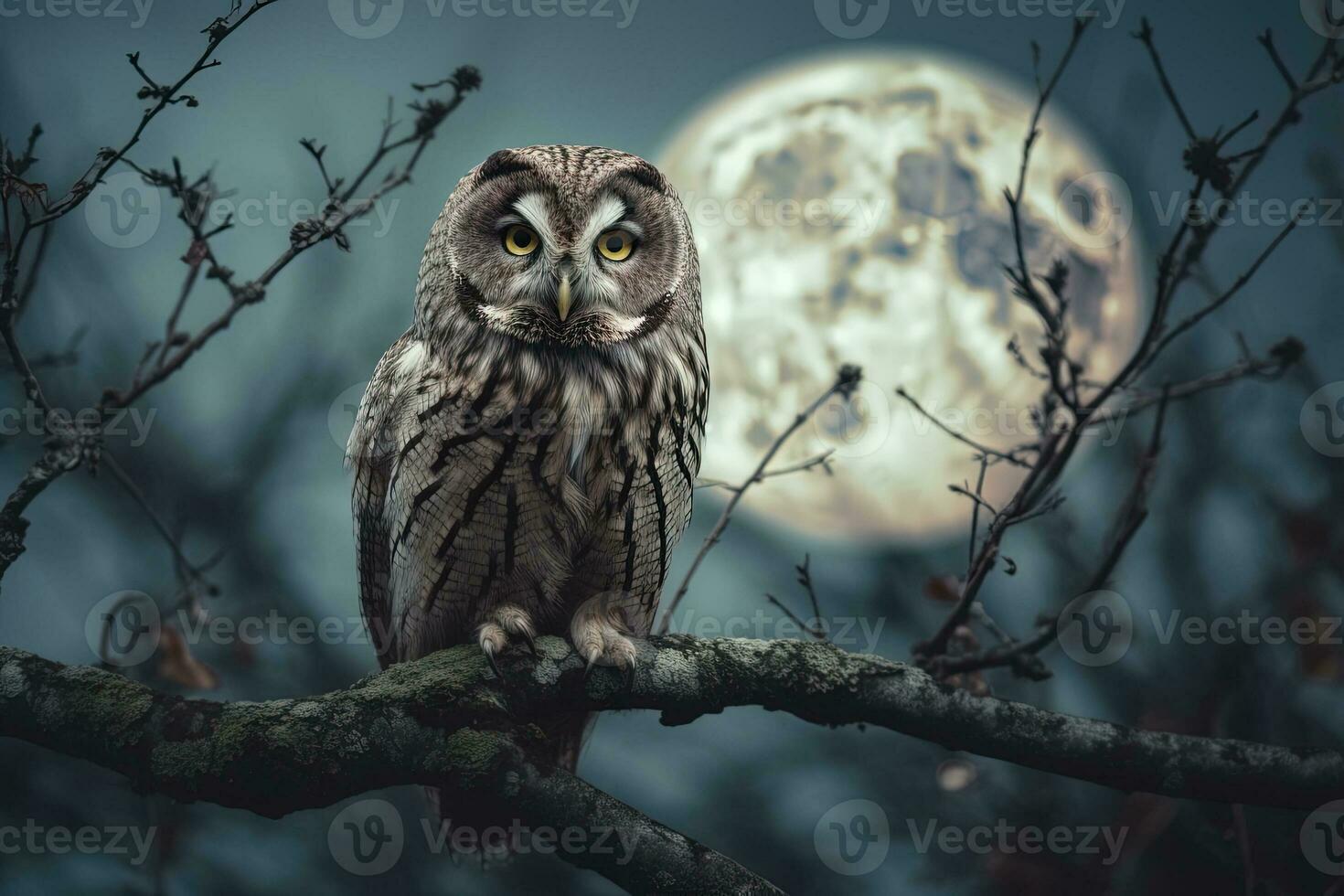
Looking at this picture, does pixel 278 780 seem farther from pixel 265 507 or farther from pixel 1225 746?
pixel 265 507

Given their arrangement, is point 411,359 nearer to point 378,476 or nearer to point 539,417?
point 378,476

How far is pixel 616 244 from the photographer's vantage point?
3.06 metres

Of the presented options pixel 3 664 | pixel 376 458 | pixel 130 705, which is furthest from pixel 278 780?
pixel 376 458

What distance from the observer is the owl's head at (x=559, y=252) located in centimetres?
289

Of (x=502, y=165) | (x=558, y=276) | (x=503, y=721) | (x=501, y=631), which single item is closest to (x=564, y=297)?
(x=558, y=276)

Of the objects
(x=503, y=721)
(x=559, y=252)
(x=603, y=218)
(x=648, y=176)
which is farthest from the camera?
(x=648, y=176)

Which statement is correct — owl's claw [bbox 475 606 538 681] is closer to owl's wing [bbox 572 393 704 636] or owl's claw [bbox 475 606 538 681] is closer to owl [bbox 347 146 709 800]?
owl [bbox 347 146 709 800]

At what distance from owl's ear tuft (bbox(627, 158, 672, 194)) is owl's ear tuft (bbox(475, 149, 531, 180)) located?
0.34m

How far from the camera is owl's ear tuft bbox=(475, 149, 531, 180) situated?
116 inches

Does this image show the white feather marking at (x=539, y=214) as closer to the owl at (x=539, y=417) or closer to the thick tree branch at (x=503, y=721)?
the owl at (x=539, y=417)

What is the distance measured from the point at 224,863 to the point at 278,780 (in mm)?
3841

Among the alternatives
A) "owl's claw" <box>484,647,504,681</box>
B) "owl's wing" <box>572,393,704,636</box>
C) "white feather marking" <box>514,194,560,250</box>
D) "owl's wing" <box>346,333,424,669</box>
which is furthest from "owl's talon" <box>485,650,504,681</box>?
"white feather marking" <box>514,194,560,250</box>

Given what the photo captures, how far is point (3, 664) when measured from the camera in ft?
7.36

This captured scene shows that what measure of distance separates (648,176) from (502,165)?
45 centimetres
